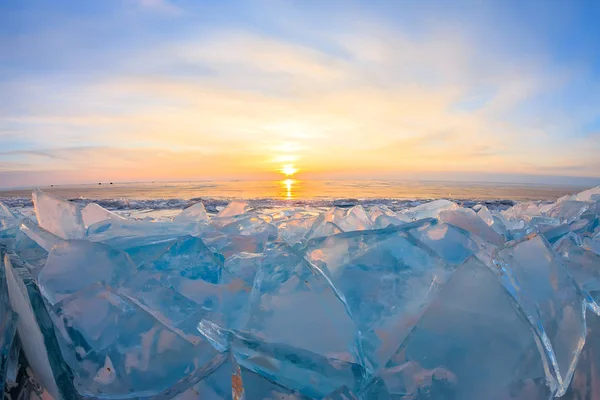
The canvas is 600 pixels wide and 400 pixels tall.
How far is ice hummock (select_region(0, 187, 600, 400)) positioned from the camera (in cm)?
85

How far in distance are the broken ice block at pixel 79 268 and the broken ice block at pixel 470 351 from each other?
0.95m

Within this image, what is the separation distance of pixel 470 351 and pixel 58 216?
6.24 feet

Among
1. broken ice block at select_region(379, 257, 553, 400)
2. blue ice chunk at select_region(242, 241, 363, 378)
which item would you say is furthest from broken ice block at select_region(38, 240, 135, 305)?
broken ice block at select_region(379, 257, 553, 400)

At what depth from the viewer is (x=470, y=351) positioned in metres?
0.89

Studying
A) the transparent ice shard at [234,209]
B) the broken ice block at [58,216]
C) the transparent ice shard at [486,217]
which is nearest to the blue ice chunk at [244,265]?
the broken ice block at [58,216]

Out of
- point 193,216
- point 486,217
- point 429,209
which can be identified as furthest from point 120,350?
point 429,209

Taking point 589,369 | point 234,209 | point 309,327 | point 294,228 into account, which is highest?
point 234,209

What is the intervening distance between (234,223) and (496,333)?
1.50 metres

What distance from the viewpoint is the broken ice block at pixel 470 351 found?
0.86 metres

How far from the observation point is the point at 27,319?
820mm

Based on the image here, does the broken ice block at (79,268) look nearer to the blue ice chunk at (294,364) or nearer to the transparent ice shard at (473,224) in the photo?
the blue ice chunk at (294,364)

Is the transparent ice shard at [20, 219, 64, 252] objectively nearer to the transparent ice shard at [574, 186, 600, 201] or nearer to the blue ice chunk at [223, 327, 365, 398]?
the blue ice chunk at [223, 327, 365, 398]

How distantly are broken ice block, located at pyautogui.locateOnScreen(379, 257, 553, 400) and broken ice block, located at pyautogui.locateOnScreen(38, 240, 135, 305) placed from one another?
946mm

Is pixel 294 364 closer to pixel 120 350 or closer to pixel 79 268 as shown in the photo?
pixel 120 350
